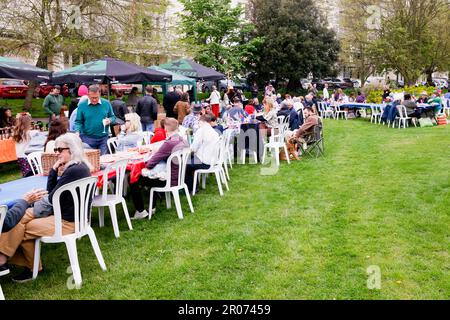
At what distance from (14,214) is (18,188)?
0.83 metres

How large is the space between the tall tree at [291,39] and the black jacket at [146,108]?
19376 mm

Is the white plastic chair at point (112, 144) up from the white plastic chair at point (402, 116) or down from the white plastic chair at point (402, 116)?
down

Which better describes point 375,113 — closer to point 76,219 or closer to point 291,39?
point 291,39

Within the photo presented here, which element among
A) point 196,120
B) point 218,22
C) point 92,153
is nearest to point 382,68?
point 218,22

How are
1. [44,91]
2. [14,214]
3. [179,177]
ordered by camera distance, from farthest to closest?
[44,91], [179,177], [14,214]

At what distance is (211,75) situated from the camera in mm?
13859

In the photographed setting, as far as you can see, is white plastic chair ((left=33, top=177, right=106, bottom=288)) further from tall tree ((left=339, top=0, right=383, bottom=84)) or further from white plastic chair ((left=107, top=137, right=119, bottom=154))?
tall tree ((left=339, top=0, right=383, bottom=84))

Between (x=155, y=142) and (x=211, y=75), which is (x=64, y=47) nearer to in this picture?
(x=211, y=75)

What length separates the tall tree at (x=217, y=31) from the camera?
2642 centimetres

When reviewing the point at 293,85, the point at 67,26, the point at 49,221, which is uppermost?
the point at 67,26

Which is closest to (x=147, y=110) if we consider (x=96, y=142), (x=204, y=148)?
(x=96, y=142)

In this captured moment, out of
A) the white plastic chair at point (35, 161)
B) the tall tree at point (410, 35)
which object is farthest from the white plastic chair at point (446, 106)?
the white plastic chair at point (35, 161)

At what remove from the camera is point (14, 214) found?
3762mm

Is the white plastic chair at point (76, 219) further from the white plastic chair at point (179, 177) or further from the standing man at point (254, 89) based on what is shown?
the standing man at point (254, 89)
